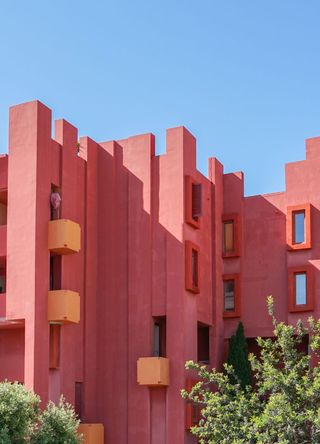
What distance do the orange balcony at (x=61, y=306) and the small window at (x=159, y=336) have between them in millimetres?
3993

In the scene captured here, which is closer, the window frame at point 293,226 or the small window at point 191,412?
the small window at point 191,412

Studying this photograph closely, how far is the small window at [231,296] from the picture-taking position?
1441 inches

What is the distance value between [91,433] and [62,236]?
7.03m

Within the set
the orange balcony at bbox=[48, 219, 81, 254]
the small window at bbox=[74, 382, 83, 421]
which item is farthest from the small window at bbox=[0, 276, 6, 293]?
the small window at bbox=[74, 382, 83, 421]

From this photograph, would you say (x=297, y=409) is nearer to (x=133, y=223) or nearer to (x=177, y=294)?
(x=177, y=294)

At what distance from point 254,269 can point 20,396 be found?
564 inches

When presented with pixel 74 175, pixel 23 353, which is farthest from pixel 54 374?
pixel 74 175

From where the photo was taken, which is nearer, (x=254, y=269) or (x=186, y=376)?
(x=186, y=376)

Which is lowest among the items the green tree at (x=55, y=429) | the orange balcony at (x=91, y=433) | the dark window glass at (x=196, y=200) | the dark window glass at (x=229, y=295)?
the orange balcony at (x=91, y=433)

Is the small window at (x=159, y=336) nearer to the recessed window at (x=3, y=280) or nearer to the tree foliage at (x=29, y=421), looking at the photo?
the recessed window at (x=3, y=280)

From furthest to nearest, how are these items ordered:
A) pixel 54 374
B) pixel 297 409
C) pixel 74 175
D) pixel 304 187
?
pixel 304 187
pixel 74 175
pixel 54 374
pixel 297 409

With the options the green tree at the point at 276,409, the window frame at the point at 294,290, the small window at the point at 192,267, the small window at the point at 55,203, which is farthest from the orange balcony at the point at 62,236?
the window frame at the point at 294,290

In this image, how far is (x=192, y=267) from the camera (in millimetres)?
33625

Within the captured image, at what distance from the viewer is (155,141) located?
3512 cm
